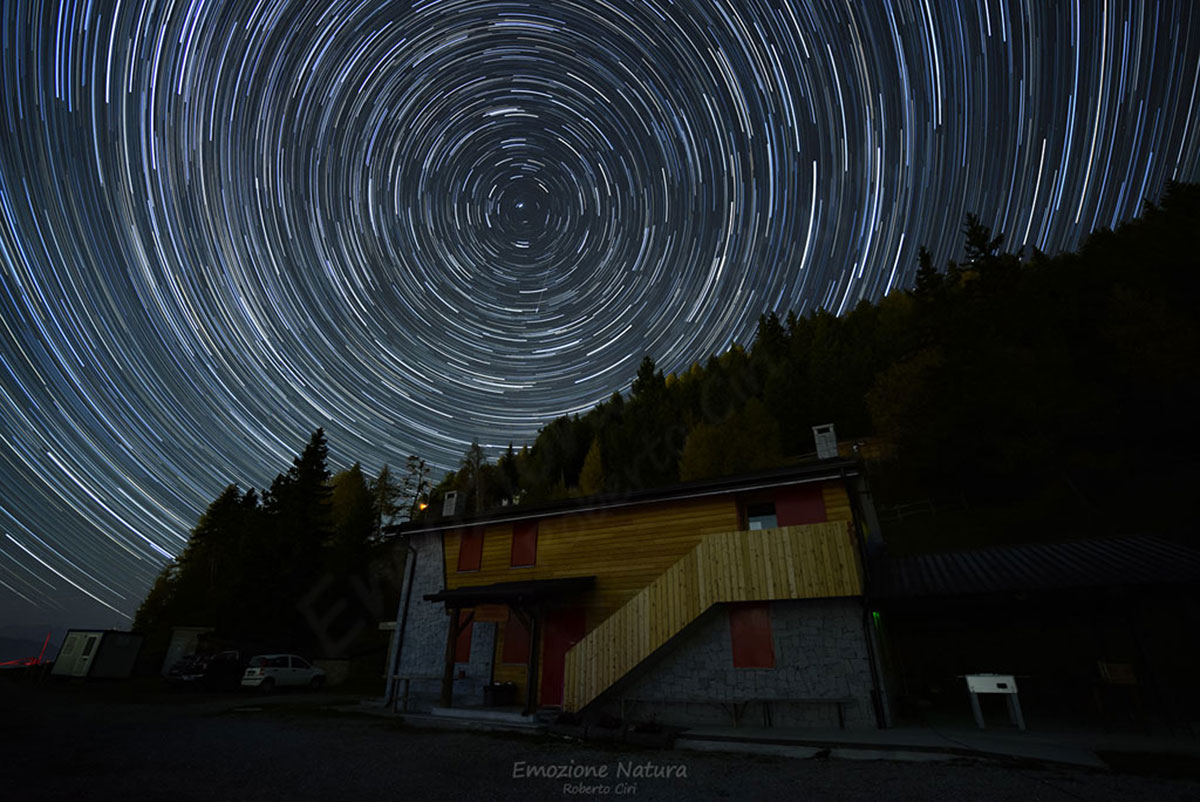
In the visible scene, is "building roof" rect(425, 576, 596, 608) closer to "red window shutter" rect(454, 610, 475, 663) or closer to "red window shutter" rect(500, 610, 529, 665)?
"red window shutter" rect(500, 610, 529, 665)

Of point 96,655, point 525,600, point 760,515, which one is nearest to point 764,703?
point 760,515

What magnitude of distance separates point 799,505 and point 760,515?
3.90 feet

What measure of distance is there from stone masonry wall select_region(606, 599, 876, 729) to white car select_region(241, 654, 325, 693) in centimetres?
1850

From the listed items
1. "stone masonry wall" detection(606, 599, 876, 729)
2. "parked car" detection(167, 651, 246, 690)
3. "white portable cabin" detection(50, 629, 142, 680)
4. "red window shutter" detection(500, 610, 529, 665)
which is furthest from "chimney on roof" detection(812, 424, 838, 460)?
"white portable cabin" detection(50, 629, 142, 680)

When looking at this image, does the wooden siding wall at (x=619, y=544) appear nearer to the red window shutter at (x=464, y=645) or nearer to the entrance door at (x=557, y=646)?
the entrance door at (x=557, y=646)

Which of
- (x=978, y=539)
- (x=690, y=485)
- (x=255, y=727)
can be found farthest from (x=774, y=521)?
(x=978, y=539)

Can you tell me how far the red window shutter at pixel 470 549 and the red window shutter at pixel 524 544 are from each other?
1.55 meters

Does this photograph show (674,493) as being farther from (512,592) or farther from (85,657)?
(85,657)

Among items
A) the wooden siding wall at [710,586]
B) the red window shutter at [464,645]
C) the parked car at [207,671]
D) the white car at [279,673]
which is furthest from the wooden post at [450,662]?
the parked car at [207,671]

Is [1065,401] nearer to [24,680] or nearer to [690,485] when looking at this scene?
[690,485]

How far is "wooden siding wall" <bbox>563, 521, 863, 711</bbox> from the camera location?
13234 mm

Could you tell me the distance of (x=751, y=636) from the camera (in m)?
14.0

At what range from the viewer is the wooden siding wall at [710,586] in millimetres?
13234

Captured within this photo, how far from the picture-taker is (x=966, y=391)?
33.5 meters
